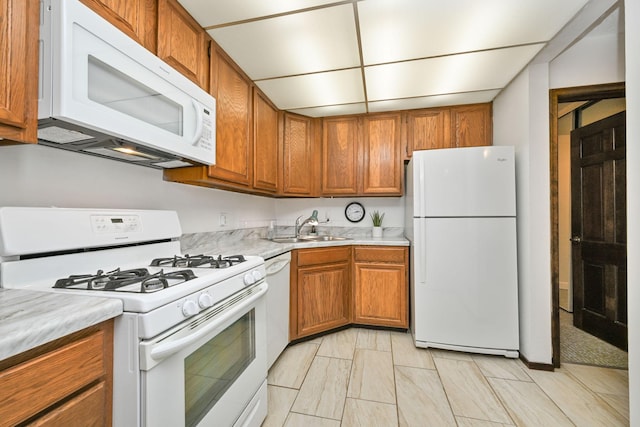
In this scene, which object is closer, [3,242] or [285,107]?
[3,242]

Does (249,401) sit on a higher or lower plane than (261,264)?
lower

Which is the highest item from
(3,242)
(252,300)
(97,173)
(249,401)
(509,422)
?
(97,173)

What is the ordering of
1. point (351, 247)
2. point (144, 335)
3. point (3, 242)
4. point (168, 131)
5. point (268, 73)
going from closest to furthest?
point (144, 335)
point (3, 242)
point (168, 131)
point (268, 73)
point (351, 247)

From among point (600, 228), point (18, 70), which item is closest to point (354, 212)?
point (600, 228)

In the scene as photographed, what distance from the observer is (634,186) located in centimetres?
123

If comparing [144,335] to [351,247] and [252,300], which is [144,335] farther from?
[351,247]

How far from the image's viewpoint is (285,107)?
2.70 meters

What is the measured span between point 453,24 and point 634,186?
1166mm

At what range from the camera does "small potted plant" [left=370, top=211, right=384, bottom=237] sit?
2967 millimetres

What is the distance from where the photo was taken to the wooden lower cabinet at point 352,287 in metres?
2.36

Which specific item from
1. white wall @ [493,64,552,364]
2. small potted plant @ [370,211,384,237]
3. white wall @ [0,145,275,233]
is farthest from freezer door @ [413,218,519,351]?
white wall @ [0,145,275,233]

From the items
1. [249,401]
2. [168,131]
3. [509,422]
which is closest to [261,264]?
[249,401]

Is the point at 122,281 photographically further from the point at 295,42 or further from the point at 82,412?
the point at 295,42

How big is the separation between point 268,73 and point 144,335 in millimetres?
1897
